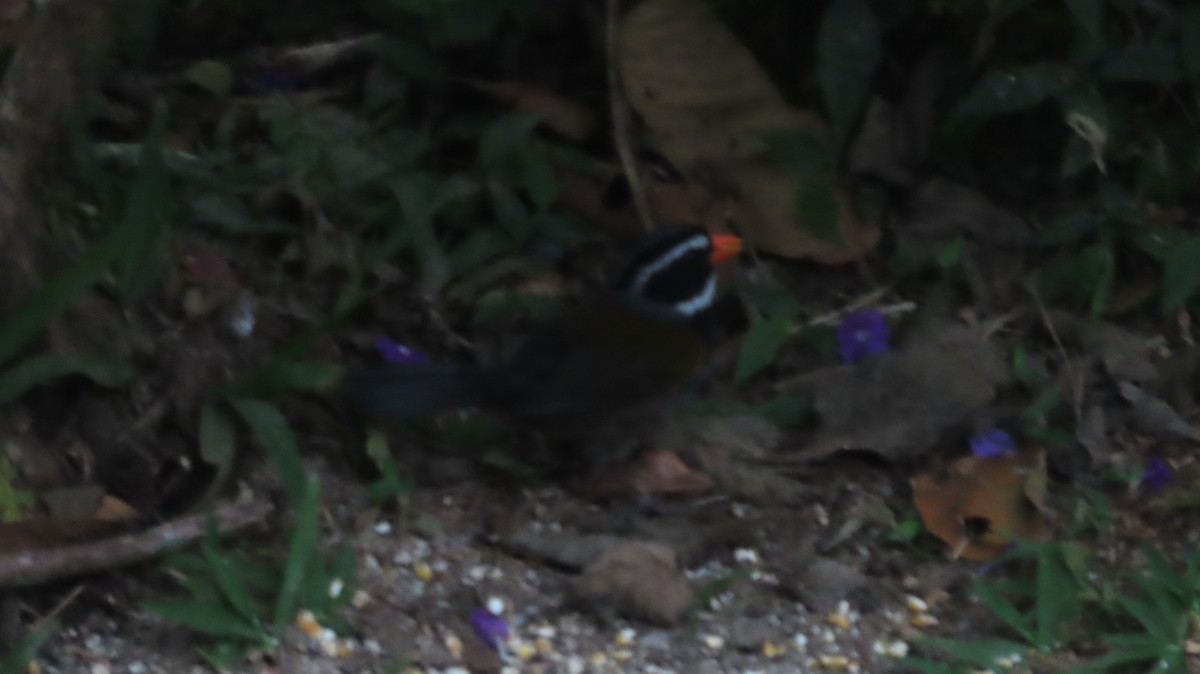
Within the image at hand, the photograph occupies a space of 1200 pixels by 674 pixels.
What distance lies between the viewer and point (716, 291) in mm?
4246

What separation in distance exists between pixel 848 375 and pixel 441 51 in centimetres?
144

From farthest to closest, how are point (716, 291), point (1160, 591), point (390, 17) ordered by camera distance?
point (390, 17)
point (716, 291)
point (1160, 591)

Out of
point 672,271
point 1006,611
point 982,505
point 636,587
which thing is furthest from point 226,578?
point 982,505

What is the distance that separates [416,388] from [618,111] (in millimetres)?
1289

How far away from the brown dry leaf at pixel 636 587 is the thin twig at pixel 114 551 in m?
0.66

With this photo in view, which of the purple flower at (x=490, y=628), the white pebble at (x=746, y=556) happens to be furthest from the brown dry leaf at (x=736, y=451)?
the purple flower at (x=490, y=628)

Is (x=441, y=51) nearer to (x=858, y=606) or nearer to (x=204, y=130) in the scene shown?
(x=204, y=130)

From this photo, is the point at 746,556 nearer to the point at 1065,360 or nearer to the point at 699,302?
the point at 699,302

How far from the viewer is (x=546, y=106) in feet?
14.7

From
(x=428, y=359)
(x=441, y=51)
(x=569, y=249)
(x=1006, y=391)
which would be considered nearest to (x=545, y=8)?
(x=441, y=51)

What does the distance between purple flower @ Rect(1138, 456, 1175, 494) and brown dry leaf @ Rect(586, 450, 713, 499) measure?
3.19 feet

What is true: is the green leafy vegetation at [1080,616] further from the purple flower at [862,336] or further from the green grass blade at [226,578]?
the green grass blade at [226,578]

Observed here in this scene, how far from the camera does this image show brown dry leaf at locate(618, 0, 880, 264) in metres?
4.41

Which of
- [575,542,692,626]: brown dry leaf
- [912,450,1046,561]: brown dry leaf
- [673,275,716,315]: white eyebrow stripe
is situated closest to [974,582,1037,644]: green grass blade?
[912,450,1046,561]: brown dry leaf
